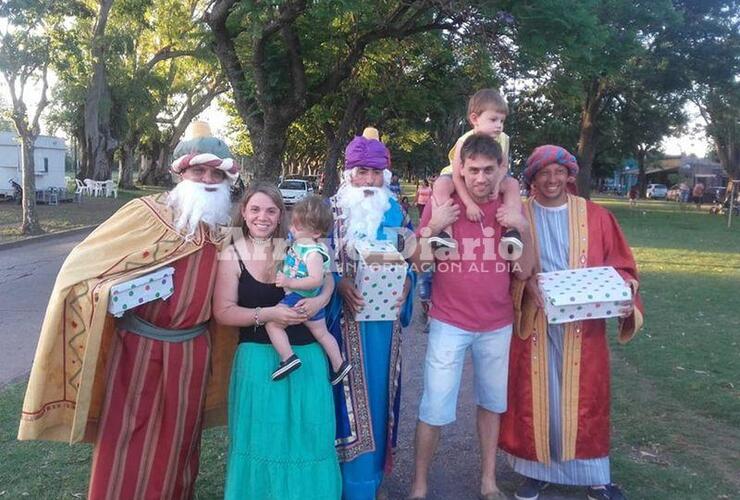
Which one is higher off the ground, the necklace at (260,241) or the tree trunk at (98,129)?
the tree trunk at (98,129)

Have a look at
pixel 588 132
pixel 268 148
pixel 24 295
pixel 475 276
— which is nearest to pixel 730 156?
pixel 588 132

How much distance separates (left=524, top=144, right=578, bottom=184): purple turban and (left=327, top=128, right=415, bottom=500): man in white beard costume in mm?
753

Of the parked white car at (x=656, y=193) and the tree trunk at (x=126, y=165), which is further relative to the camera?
the parked white car at (x=656, y=193)

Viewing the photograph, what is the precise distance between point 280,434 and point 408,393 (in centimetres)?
260

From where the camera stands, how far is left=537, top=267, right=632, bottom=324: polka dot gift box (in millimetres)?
3180

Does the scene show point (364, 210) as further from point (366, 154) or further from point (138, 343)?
point (138, 343)

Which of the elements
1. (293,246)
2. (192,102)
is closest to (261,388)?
(293,246)

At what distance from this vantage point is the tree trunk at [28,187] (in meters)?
14.8

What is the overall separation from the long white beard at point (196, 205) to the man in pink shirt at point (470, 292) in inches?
38.1

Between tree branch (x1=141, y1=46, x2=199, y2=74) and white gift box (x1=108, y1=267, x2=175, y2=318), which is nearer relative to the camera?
white gift box (x1=108, y1=267, x2=175, y2=318)

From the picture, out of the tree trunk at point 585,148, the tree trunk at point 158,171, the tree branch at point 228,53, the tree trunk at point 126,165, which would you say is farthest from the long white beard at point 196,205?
the tree trunk at point 158,171

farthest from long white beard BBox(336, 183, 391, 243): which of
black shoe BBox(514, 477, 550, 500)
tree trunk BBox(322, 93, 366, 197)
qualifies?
tree trunk BBox(322, 93, 366, 197)

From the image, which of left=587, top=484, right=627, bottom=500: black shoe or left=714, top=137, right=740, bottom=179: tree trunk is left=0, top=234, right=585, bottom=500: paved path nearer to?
left=587, top=484, right=627, bottom=500: black shoe

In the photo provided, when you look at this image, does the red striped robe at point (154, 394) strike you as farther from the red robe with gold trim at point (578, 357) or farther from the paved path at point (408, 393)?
the red robe with gold trim at point (578, 357)
